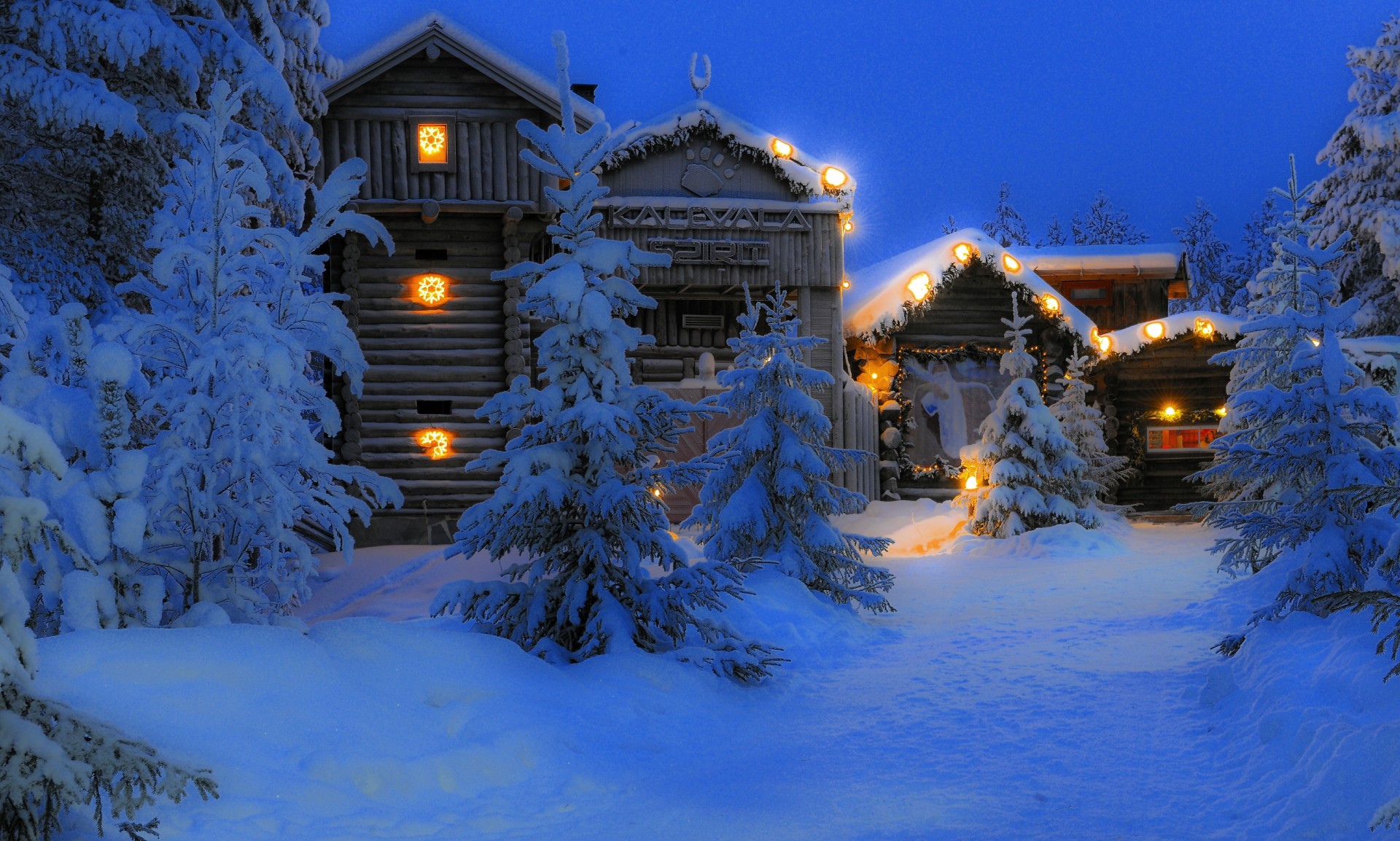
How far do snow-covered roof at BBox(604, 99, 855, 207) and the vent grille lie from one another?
3.42 metres

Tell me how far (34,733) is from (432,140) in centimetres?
1888

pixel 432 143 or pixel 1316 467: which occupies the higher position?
pixel 432 143

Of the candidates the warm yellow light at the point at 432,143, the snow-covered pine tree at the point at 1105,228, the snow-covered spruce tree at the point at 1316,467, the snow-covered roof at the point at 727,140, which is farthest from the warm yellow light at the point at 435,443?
the snow-covered pine tree at the point at 1105,228

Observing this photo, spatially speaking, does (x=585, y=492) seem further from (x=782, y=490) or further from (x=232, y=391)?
(x=782, y=490)

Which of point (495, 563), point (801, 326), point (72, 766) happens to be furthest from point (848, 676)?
point (801, 326)

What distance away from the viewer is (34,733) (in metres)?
3.65

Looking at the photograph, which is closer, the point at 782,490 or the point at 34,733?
the point at 34,733

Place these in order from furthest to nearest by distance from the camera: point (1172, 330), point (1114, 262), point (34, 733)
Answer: point (1114, 262)
point (1172, 330)
point (34, 733)

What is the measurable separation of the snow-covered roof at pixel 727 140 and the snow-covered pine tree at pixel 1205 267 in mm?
30074

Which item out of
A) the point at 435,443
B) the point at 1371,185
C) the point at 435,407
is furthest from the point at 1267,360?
the point at 435,407

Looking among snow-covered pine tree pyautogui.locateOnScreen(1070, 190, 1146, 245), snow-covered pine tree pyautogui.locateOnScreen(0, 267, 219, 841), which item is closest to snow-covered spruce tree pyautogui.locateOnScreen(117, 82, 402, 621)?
snow-covered pine tree pyautogui.locateOnScreen(0, 267, 219, 841)

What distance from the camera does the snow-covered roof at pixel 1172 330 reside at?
2580 centimetres

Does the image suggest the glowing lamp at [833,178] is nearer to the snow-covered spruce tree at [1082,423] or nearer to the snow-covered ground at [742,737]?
the snow-covered spruce tree at [1082,423]

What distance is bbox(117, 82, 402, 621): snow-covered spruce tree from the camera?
23.6 ft
